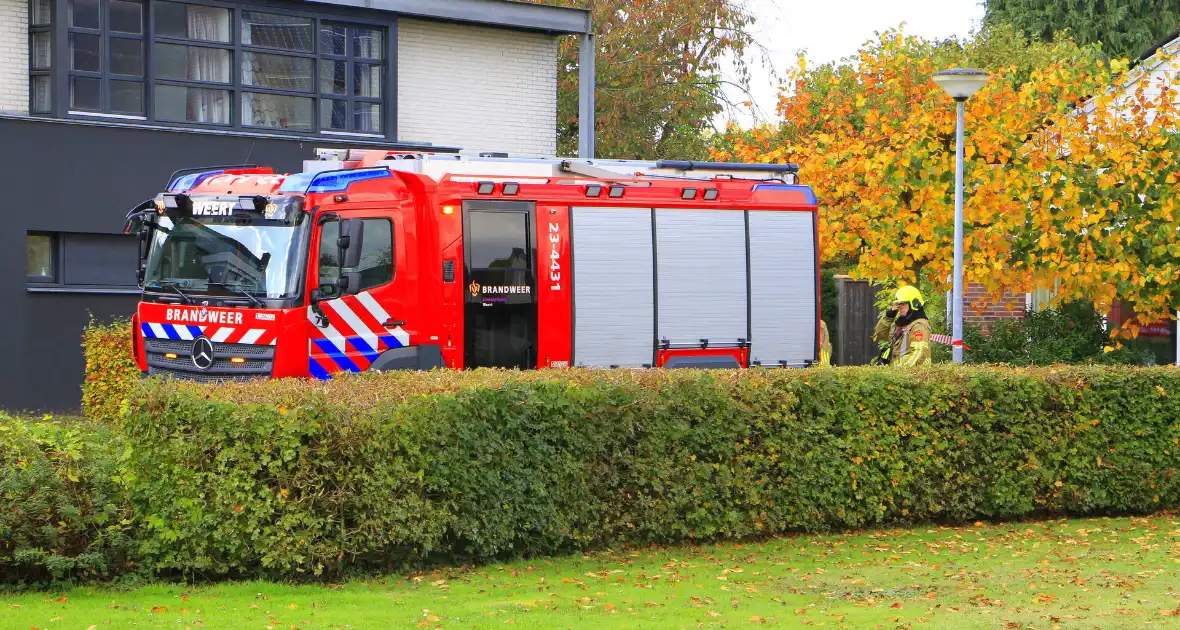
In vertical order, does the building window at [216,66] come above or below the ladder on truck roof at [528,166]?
above

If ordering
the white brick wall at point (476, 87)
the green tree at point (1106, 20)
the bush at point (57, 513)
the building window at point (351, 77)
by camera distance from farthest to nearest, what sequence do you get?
the green tree at point (1106, 20)
the white brick wall at point (476, 87)
the building window at point (351, 77)
the bush at point (57, 513)

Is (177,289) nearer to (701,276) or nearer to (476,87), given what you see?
(701,276)

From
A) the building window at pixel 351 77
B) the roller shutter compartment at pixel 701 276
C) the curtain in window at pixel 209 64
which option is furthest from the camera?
the building window at pixel 351 77

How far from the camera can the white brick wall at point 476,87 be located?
23.8 metres

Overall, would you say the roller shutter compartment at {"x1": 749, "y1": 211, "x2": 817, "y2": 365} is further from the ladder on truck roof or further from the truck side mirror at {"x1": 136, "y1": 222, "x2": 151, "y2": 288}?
the truck side mirror at {"x1": 136, "y1": 222, "x2": 151, "y2": 288}

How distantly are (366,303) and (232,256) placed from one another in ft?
4.72

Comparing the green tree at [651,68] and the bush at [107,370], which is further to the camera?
the green tree at [651,68]

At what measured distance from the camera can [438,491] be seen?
9.72 meters

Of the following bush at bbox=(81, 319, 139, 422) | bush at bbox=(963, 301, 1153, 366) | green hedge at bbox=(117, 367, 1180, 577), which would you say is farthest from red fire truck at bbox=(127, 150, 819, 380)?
bush at bbox=(963, 301, 1153, 366)

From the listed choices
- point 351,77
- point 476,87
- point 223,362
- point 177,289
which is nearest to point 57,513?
point 223,362

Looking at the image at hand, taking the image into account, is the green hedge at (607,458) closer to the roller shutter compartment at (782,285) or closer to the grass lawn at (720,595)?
the grass lawn at (720,595)

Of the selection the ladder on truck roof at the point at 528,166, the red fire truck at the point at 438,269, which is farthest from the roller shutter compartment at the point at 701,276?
the ladder on truck roof at the point at 528,166

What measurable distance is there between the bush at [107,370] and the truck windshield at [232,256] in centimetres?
232

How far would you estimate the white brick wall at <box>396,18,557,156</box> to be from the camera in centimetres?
2380
